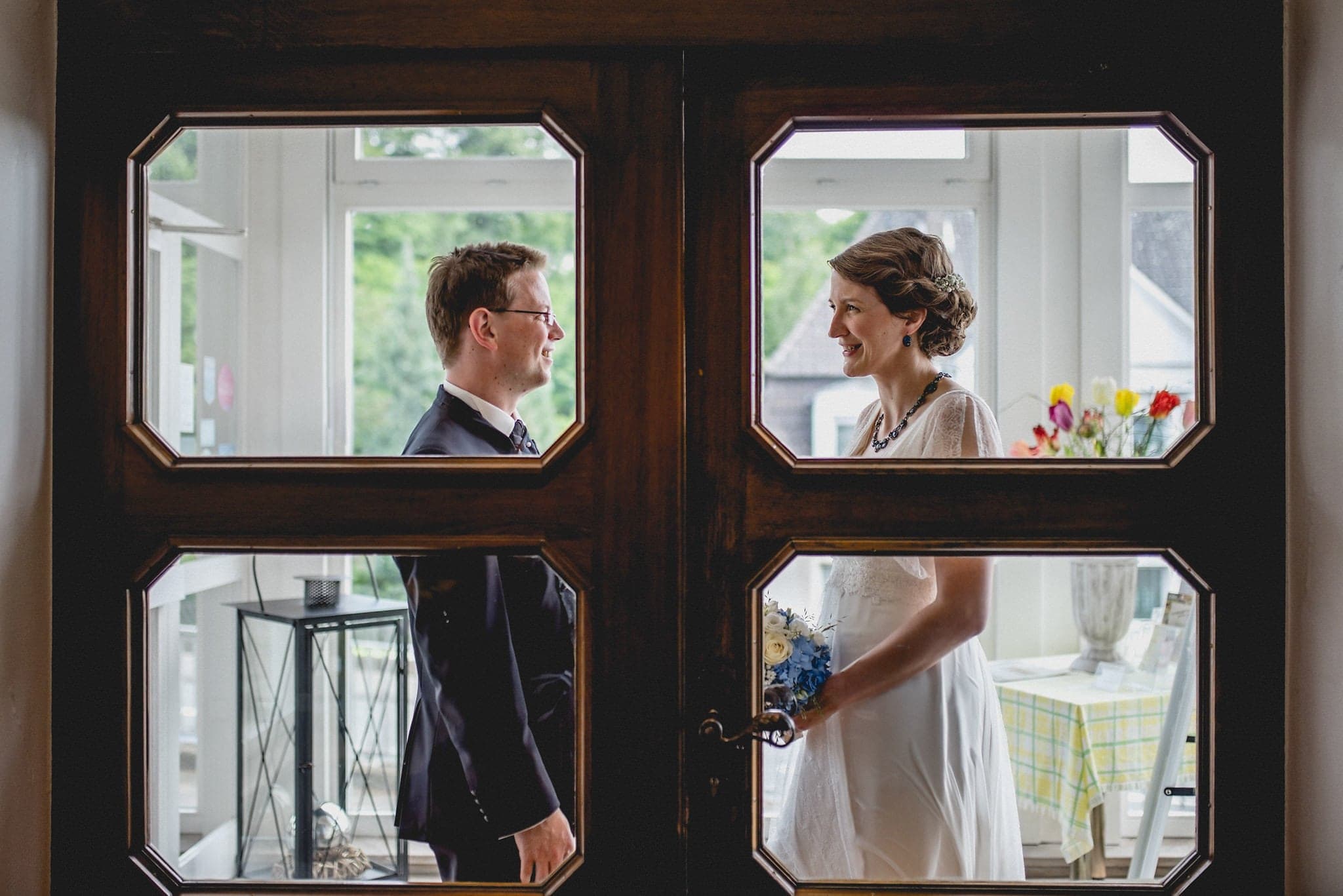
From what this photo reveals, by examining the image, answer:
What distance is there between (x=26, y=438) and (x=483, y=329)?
550 millimetres

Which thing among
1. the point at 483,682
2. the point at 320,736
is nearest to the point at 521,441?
the point at 483,682

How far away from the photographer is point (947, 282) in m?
1.28

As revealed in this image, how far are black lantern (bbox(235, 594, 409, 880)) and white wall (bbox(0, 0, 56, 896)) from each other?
0.30 m

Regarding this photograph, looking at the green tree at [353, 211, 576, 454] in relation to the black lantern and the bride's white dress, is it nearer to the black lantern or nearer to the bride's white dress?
the black lantern

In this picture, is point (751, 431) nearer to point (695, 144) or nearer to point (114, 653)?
point (695, 144)

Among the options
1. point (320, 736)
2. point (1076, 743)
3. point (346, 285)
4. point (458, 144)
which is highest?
point (458, 144)

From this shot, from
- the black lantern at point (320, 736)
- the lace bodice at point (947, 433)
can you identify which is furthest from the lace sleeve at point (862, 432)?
the black lantern at point (320, 736)

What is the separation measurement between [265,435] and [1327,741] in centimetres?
185

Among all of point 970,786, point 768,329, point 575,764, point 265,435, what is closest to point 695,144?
point 768,329

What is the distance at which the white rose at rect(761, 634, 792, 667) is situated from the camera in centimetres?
122

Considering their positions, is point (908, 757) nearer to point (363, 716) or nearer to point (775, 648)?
point (775, 648)

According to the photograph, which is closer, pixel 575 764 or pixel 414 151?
pixel 575 764

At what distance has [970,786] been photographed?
4.31ft

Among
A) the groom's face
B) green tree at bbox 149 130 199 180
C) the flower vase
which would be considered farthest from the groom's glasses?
the flower vase
